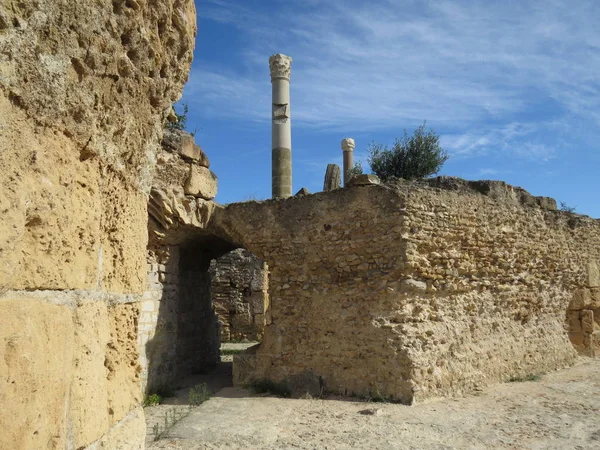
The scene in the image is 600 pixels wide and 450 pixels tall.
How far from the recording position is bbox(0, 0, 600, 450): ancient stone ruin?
946 mm

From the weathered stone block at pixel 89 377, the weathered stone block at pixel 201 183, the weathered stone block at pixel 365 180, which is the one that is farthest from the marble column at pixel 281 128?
the weathered stone block at pixel 89 377

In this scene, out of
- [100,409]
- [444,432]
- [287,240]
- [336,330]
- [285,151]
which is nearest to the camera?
[100,409]

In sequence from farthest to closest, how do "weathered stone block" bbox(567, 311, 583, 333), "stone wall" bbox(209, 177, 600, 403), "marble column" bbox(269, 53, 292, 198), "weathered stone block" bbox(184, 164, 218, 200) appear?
"marble column" bbox(269, 53, 292, 198)
"weathered stone block" bbox(567, 311, 583, 333)
"weathered stone block" bbox(184, 164, 218, 200)
"stone wall" bbox(209, 177, 600, 403)

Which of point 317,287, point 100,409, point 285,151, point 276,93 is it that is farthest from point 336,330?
point 276,93

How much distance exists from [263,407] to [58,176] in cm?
656

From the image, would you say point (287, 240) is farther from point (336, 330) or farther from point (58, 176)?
point (58, 176)

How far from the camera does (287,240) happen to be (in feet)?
27.3

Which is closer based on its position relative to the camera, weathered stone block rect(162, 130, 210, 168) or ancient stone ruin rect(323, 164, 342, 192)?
weathered stone block rect(162, 130, 210, 168)

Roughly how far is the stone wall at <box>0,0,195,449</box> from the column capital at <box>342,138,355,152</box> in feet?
61.3

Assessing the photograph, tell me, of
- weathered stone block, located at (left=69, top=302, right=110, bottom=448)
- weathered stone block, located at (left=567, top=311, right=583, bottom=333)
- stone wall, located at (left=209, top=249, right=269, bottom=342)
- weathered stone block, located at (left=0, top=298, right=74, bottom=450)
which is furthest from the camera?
stone wall, located at (left=209, top=249, right=269, bottom=342)

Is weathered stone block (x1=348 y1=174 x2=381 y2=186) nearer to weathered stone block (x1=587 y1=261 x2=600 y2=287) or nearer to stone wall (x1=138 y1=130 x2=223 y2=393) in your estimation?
stone wall (x1=138 y1=130 x2=223 y2=393)

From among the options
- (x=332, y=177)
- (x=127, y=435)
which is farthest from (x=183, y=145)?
(x=127, y=435)

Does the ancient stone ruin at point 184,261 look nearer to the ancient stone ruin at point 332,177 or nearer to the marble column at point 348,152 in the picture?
the ancient stone ruin at point 332,177

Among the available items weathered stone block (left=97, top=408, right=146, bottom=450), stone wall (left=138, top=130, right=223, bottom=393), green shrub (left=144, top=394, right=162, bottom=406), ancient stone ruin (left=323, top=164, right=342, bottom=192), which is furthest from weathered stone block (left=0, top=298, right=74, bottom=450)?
ancient stone ruin (left=323, top=164, right=342, bottom=192)
